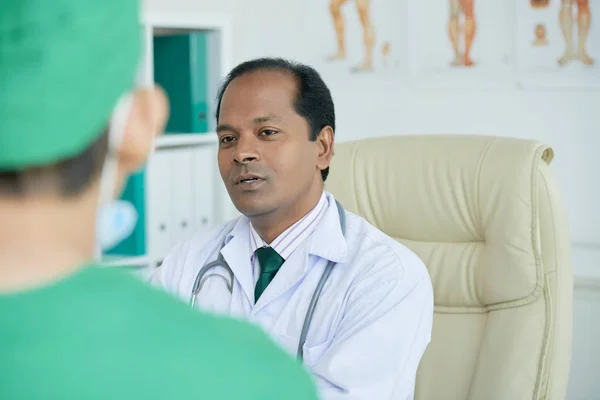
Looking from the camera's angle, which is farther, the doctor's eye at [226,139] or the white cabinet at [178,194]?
the white cabinet at [178,194]

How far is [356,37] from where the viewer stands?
120 inches

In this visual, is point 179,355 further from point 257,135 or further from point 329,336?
point 257,135

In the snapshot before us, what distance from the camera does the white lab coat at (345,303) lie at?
57.1 inches

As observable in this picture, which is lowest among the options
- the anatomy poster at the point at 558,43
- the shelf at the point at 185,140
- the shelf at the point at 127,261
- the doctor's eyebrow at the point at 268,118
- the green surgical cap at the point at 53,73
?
the shelf at the point at 127,261

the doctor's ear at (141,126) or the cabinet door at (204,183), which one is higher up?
the doctor's ear at (141,126)

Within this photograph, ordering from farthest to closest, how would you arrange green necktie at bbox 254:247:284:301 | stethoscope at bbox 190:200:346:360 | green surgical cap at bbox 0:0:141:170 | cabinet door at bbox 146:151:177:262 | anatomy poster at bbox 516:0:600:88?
cabinet door at bbox 146:151:177:262
anatomy poster at bbox 516:0:600:88
green necktie at bbox 254:247:284:301
stethoscope at bbox 190:200:346:360
green surgical cap at bbox 0:0:141:170

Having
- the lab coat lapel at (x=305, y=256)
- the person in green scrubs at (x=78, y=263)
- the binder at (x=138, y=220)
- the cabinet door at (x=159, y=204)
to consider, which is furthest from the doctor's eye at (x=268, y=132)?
the person in green scrubs at (x=78, y=263)

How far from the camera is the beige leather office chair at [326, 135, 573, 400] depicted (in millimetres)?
1739

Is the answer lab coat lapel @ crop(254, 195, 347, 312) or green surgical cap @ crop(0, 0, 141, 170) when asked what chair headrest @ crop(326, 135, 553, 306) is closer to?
lab coat lapel @ crop(254, 195, 347, 312)

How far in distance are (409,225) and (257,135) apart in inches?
16.8

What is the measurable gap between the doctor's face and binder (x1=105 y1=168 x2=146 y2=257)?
102cm

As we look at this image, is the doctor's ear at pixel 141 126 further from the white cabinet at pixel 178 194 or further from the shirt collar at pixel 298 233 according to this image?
the white cabinet at pixel 178 194

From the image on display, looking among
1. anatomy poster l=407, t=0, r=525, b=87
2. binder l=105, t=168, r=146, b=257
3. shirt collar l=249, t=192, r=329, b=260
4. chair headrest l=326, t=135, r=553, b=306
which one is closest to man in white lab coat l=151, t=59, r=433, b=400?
shirt collar l=249, t=192, r=329, b=260

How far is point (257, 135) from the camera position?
1.77m
